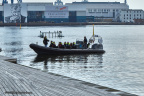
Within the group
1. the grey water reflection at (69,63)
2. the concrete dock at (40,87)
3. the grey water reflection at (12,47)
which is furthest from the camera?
the grey water reflection at (12,47)

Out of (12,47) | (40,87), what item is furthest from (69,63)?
(12,47)

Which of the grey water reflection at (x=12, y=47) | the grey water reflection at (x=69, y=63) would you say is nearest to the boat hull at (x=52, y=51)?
the grey water reflection at (x=69, y=63)

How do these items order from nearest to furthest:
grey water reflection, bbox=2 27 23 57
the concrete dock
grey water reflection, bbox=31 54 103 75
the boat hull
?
the concrete dock
grey water reflection, bbox=31 54 103 75
the boat hull
grey water reflection, bbox=2 27 23 57

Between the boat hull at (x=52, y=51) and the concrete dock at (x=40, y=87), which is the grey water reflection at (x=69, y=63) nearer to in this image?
the boat hull at (x=52, y=51)

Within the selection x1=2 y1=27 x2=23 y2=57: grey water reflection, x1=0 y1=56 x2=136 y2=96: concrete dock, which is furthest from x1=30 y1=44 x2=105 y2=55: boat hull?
x1=0 y1=56 x2=136 y2=96: concrete dock

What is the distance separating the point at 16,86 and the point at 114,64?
20.6 metres

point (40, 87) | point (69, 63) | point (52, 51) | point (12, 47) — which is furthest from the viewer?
point (12, 47)

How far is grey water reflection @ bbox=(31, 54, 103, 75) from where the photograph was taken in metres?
30.8

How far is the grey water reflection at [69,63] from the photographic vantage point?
1211 inches

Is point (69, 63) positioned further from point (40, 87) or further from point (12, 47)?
point (12, 47)

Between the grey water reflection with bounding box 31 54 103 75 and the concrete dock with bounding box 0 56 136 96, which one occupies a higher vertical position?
the concrete dock with bounding box 0 56 136 96

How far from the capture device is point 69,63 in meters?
34.9

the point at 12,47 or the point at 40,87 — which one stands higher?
the point at 40,87

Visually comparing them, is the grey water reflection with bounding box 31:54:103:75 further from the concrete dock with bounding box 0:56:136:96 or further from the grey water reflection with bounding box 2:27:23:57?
the concrete dock with bounding box 0:56:136:96
